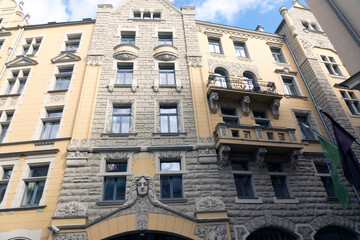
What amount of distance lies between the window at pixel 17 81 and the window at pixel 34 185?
688 centimetres

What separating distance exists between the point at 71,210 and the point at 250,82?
1501 centimetres

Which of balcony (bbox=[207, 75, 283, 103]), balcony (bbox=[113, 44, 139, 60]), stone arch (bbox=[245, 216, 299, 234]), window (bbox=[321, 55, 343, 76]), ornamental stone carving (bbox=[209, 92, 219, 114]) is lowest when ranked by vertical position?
stone arch (bbox=[245, 216, 299, 234])

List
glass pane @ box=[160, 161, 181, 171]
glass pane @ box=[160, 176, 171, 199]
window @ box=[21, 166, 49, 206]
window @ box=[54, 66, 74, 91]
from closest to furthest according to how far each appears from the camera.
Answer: window @ box=[21, 166, 49, 206] → glass pane @ box=[160, 176, 171, 199] → glass pane @ box=[160, 161, 181, 171] → window @ box=[54, 66, 74, 91]

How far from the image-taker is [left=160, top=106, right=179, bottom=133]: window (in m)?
15.4

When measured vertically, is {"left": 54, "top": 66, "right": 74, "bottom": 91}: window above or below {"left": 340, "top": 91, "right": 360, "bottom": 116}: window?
above

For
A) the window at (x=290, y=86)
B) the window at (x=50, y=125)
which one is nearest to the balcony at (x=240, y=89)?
the window at (x=290, y=86)

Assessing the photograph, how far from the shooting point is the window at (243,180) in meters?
13.8

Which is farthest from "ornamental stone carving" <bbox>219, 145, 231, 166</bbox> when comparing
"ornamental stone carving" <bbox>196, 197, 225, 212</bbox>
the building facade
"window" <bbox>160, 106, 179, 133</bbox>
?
"window" <bbox>160, 106, 179, 133</bbox>

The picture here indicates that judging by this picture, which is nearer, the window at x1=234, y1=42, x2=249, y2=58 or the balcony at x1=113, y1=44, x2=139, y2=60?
the balcony at x1=113, y1=44, x2=139, y2=60

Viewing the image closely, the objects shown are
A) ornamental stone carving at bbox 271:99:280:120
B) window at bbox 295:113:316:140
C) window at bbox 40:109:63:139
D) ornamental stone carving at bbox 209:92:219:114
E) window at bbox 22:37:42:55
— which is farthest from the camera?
window at bbox 22:37:42:55

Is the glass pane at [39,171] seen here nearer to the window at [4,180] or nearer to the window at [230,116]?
the window at [4,180]

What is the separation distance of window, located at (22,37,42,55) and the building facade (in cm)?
8

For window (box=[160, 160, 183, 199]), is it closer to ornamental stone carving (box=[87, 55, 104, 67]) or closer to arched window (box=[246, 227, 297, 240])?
arched window (box=[246, 227, 297, 240])

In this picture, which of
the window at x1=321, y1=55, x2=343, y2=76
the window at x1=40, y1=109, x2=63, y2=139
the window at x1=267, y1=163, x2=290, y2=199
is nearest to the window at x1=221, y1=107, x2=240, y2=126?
the window at x1=267, y1=163, x2=290, y2=199
